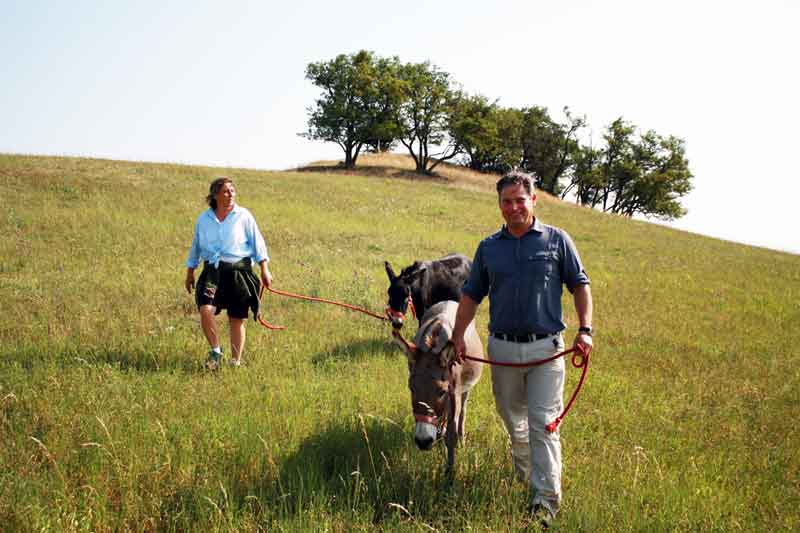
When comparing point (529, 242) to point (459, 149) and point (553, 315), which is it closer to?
point (553, 315)

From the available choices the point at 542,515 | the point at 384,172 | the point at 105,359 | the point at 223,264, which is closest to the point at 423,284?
the point at 223,264

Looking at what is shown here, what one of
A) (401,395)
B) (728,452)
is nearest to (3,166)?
(401,395)

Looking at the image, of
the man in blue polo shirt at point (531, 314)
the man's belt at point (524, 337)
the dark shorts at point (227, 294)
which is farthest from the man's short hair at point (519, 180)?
the dark shorts at point (227, 294)

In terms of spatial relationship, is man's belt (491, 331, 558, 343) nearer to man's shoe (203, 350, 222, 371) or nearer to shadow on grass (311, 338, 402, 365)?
shadow on grass (311, 338, 402, 365)

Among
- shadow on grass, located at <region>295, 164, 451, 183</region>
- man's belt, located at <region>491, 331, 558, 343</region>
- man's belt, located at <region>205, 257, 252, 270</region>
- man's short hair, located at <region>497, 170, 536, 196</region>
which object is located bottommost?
man's belt, located at <region>491, 331, 558, 343</region>

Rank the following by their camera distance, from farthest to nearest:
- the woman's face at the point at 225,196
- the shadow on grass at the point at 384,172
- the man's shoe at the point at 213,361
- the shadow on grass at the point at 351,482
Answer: the shadow on grass at the point at 384,172
the woman's face at the point at 225,196
the man's shoe at the point at 213,361
the shadow on grass at the point at 351,482

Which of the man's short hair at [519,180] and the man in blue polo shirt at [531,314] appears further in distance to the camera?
the man's short hair at [519,180]

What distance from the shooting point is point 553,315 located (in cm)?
402

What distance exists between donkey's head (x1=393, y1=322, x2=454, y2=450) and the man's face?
1184mm

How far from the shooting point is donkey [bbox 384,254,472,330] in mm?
7414

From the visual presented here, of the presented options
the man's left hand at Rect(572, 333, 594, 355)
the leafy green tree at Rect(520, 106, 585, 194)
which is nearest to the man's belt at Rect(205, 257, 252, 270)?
the man's left hand at Rect(572, 333, 594, 355)

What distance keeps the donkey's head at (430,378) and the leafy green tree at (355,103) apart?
5307 cm

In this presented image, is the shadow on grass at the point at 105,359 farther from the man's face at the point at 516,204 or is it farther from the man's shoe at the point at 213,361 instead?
the man's face at the point at 516,204

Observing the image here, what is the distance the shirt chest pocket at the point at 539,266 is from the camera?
396 centimetres
